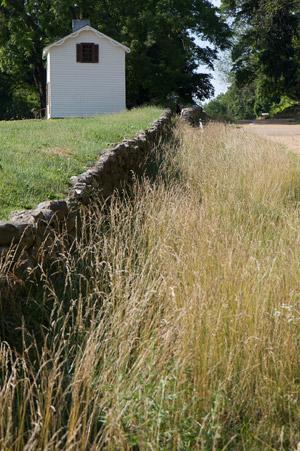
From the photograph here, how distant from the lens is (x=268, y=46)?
4825 centimetres

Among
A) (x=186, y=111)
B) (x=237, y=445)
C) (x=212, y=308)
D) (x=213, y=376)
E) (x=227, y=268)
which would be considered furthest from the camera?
(x=186, y=111)

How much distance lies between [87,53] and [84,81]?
1.53 m

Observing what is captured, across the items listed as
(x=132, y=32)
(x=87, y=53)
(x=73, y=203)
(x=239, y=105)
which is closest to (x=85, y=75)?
(x=87, y=53)

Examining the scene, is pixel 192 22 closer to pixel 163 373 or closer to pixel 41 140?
pixel 41 140

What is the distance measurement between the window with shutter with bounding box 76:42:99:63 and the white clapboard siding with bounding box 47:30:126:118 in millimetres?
169

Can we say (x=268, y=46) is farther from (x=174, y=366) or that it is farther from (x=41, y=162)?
(x=174, y=366)

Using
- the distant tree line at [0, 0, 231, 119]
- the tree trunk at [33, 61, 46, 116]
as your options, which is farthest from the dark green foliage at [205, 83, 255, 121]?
the tree trunk at [33, 61, 46, 116]

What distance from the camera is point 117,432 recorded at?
2980mm

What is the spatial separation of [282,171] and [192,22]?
33.3 metres

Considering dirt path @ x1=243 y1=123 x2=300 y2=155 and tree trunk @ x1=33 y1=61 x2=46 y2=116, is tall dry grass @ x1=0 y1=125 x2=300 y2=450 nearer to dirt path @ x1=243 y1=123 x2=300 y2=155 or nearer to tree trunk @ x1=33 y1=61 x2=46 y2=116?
dirt path @ x1=243 y1=123 x2=300 y2=155

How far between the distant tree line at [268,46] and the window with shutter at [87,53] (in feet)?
38.5

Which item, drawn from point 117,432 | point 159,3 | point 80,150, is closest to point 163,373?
point 117,432

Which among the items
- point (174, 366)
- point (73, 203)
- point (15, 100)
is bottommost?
point (174, 366)

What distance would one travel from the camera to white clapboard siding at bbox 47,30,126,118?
116 ft
